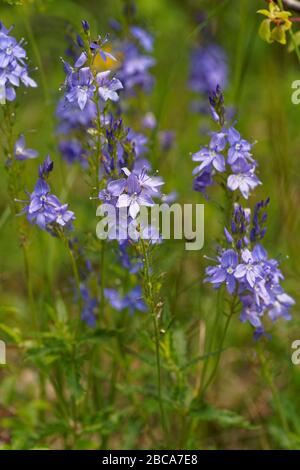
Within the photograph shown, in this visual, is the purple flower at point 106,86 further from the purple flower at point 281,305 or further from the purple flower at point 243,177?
the purple flower at point 281,305

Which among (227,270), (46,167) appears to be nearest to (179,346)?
(227,270)

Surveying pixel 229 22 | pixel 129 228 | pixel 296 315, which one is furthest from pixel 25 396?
pixel 229 22

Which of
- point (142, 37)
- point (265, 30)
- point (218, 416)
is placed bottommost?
point (218, 416)

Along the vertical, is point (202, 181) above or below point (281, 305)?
above

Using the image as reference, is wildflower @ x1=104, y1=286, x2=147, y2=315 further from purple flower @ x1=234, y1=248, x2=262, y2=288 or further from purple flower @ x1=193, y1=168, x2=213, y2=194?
purple flower @ x1=234, y1=248, x2=262, y2=288

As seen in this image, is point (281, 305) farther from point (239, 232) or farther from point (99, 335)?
point (99, 335)

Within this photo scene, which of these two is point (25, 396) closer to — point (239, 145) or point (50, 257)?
point (50, 257)

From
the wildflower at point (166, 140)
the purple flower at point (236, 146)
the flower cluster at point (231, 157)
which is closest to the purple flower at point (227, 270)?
the flower cluster at point (231, 157)
